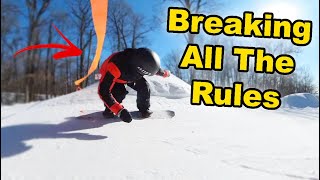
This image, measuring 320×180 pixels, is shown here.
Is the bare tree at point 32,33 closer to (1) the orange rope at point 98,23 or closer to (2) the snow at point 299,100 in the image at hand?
(1) the orange rope at point 98,23

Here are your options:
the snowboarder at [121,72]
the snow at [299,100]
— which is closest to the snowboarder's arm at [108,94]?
the snowboarder at [121,72]

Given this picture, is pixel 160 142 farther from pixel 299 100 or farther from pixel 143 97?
pixel 299 100

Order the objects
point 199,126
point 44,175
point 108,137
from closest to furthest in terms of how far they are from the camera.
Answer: point 44,175
point 108,137
point 199,126

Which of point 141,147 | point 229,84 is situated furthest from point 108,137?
point 229,84

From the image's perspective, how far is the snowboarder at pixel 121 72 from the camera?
0.55m

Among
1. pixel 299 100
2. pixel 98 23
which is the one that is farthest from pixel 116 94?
pixel 299 100

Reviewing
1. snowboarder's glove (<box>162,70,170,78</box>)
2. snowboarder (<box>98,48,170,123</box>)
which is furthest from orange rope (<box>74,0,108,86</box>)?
snowboarder's glove (<box>162,70,170,78</box>)

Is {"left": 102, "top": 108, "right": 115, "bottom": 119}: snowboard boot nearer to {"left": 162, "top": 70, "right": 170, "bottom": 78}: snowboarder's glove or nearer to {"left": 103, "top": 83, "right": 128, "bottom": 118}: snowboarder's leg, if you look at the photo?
{"left": 103, "top": 83, "right": 128, "bottom": 118}: snowboarder's leg

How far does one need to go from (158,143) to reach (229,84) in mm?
206

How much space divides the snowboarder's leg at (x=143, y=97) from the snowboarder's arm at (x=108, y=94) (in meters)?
0.09

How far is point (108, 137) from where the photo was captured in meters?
0.55

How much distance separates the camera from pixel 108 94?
57 centimetres

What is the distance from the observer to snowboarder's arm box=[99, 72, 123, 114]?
0.56 m

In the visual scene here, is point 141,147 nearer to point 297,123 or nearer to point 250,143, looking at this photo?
point 250,143
